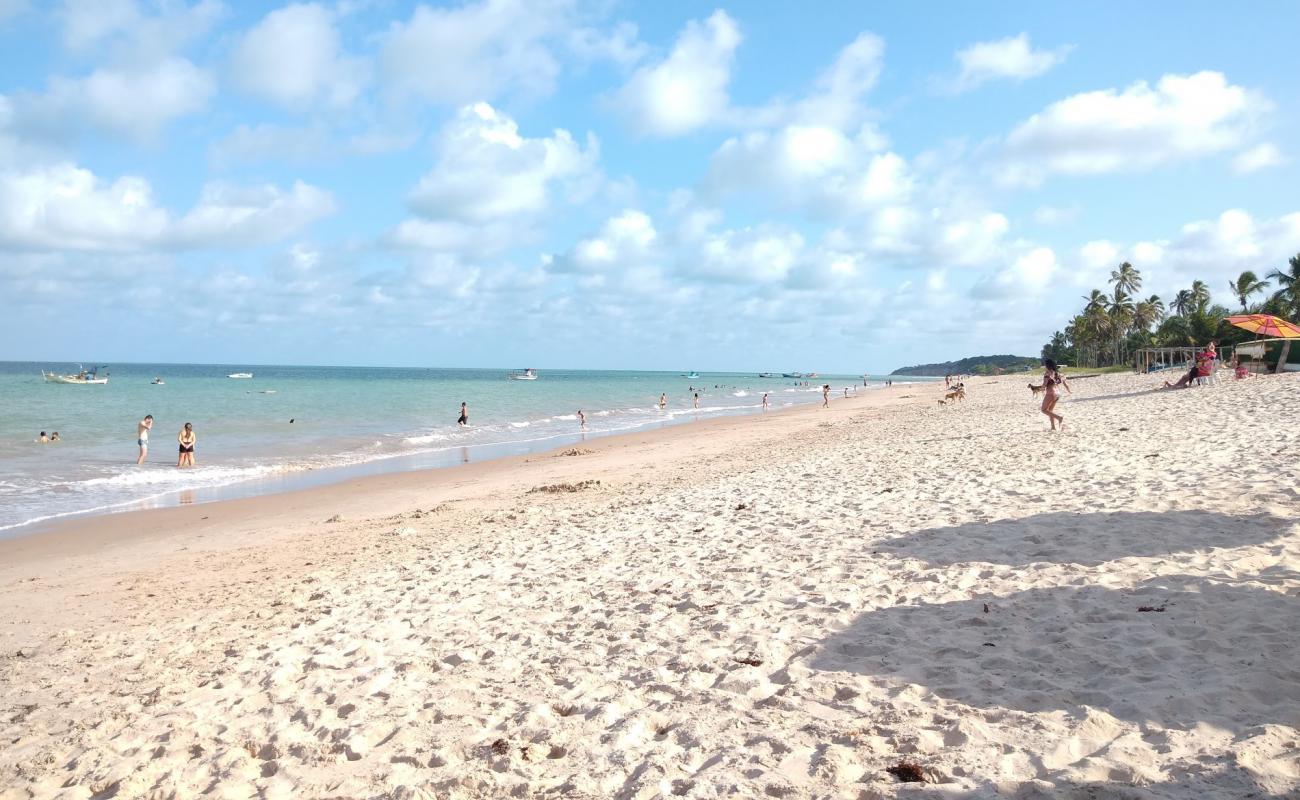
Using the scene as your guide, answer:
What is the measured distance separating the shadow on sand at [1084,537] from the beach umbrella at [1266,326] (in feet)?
73.9

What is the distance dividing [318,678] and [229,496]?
13.2 meters

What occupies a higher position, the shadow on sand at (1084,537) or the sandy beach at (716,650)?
the shadow on sand at (1084,537)

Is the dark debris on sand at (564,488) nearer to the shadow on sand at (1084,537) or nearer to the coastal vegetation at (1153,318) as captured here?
the shadow on sand at (1084,537)

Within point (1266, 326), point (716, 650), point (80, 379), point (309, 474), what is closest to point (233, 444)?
point (309, 474)

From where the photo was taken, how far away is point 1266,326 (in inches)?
980

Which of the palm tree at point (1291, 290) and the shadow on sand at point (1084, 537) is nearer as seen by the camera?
the shadow on sand at point (1084, 537)

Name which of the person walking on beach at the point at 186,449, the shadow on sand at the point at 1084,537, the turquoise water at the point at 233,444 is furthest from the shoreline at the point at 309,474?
the shadow on sand at the point at 1084,537

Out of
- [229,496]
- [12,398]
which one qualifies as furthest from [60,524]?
[12,398]

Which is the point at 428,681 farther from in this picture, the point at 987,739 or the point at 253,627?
the point at 987,739

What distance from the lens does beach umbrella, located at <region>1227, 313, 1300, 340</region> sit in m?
24.5

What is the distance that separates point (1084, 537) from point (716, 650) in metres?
3.97

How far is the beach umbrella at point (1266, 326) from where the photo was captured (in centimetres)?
2452

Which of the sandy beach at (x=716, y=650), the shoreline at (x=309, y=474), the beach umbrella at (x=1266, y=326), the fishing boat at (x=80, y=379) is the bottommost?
the shoreline at (x=309, y=474)

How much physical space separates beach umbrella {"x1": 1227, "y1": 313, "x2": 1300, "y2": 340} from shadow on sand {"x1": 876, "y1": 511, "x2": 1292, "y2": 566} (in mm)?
22517
